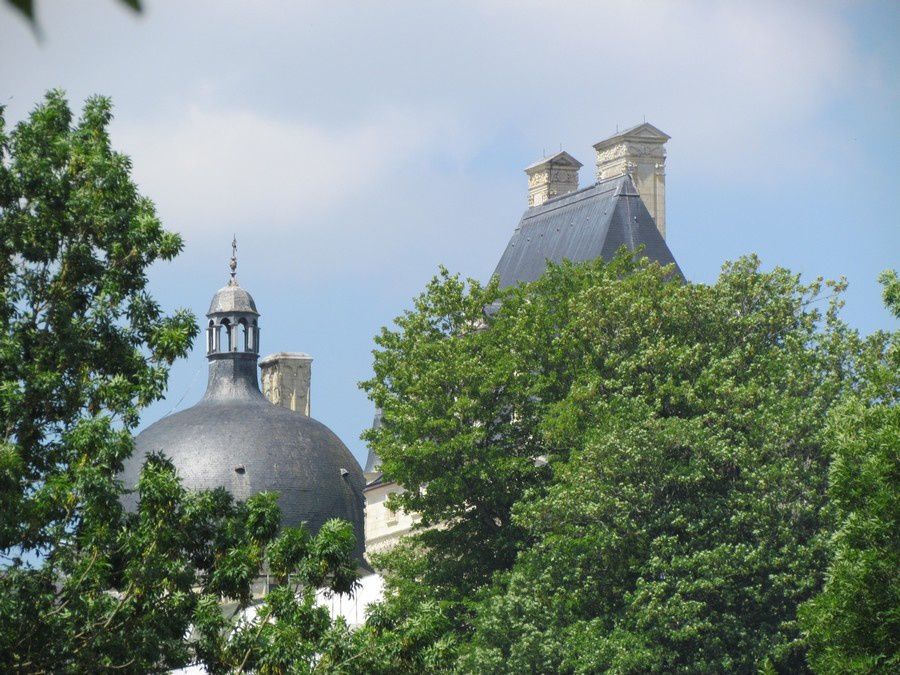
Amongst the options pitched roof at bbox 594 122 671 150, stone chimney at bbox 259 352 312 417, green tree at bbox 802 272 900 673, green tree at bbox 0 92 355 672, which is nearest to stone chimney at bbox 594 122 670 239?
pitched roof at bbox 594 122 671 150

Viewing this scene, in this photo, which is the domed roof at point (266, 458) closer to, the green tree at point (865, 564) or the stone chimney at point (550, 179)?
the stone chimney at point (550, 179)

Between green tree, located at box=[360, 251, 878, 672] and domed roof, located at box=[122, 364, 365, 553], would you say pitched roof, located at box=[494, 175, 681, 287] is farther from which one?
green tree, located at box=[360, 251, 878, 672]

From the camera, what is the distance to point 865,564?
28.3m

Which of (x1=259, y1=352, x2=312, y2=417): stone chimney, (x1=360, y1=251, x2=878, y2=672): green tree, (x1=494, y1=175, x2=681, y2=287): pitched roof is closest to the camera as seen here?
(x1=360, y1=251, x2=878, y2=672): green tree

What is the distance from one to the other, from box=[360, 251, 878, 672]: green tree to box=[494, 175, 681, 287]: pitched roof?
60.9 feet

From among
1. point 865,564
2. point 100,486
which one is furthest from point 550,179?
point 100,486

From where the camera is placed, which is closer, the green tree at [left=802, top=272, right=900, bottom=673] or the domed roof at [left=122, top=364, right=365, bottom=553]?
the green tree at [left=802, top=272, right=900, bottom=673]

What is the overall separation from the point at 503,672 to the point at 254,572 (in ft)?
48.0

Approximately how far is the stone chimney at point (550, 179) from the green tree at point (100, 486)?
52.7 m

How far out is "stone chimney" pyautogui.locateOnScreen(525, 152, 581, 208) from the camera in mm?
79062

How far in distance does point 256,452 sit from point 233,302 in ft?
28.9

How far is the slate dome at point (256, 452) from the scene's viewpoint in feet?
258

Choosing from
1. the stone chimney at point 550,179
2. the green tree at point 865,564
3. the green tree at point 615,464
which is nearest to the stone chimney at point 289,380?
the stone chimney at point 550,179

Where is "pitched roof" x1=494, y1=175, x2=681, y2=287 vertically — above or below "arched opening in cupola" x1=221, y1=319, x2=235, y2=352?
below
